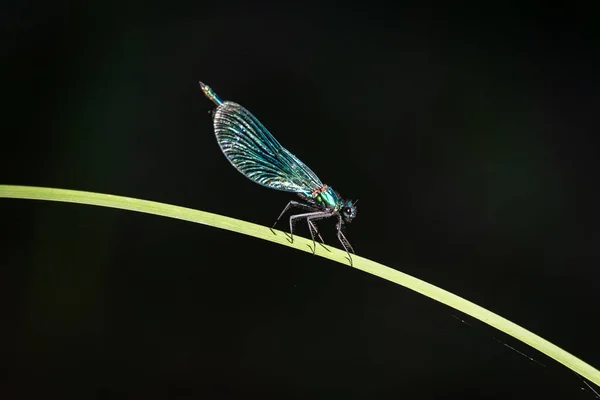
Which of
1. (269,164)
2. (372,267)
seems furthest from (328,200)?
(372,267)

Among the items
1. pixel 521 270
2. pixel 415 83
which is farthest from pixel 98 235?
pixel 521 270

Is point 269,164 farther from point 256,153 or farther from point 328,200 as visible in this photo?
point 328,200

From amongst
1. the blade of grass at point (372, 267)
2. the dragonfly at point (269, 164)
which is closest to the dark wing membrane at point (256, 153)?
the dragonfly at point (269, 164)

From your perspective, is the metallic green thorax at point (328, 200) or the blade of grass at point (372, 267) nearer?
the blade of grass at point (372, 267)

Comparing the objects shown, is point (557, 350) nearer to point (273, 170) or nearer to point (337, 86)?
point (273, 170)

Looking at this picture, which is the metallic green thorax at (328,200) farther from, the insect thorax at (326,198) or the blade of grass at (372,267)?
the blade of grass at (372,267)

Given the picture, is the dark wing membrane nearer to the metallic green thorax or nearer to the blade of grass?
the metallic green thorax
